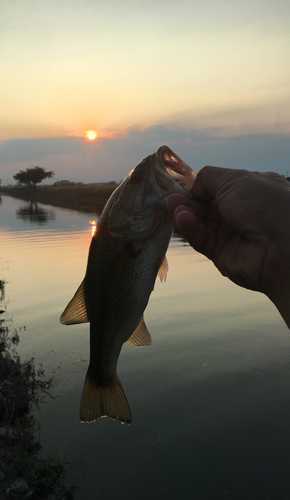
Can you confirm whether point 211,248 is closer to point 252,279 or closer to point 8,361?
point 252,279

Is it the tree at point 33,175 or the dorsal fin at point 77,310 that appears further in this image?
the tree at point 33,175

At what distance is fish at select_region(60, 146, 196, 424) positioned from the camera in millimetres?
2795

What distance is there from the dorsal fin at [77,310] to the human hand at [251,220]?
3.51ft

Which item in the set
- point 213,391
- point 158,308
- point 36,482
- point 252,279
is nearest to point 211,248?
point 252,279

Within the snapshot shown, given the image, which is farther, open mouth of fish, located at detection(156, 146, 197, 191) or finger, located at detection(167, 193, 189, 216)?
open mouth of fish, located at detection(156, 146, 197, 191)

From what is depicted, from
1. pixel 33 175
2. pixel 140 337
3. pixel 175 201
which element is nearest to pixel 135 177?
pixel 175 201

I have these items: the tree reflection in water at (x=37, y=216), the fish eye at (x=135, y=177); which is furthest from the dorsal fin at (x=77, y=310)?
the tree reflection in water at (x=37, y=216)

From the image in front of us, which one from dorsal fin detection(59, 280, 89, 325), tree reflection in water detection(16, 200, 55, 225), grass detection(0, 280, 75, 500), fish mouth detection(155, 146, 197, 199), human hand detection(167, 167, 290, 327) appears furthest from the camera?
tree reflection in water detection(16, 200, 55, 225)

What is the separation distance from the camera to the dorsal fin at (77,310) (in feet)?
10.5

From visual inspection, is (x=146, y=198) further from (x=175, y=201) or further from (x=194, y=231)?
(x=194, y=231)

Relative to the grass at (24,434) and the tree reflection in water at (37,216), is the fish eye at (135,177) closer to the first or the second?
the grass at (24,434)

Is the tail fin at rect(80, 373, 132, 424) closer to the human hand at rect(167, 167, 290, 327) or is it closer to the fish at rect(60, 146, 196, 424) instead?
the fish at rect(60, 146, 196, 424)

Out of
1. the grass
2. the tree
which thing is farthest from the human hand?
the tree

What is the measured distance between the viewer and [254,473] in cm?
504
